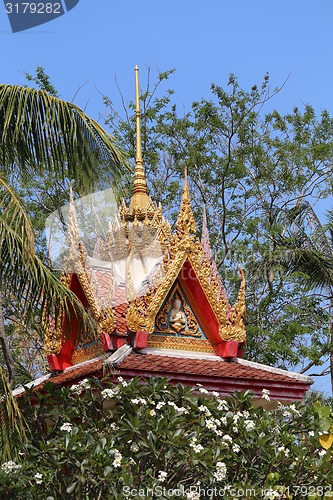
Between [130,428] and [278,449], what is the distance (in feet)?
4.63

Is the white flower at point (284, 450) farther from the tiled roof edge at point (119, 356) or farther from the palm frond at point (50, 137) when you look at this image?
the palm frond at point (50, 137)

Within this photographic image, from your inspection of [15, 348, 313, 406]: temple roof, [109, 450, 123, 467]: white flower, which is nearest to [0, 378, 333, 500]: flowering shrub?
[109, 450, 123, 467]: white flower

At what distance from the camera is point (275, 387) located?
31.4 feet

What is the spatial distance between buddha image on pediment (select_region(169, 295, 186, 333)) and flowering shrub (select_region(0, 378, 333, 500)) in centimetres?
149

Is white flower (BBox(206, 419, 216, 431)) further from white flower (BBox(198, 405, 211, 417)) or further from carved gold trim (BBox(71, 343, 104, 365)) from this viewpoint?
carved gold trim (BBox(71, 343, 104, 365))

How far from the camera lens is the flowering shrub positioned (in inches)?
296

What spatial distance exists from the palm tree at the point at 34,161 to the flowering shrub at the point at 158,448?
0.79m

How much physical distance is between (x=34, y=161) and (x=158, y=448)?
2.89 metres

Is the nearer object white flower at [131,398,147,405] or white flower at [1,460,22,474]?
white flower at [1,460,22,474]

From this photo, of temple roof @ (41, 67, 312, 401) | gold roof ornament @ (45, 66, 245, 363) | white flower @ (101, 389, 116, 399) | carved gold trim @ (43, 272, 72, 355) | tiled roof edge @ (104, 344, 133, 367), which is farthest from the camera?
carved gold trim @ (43, 272, 72, 355)

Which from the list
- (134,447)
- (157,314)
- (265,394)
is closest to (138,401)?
(134,447)

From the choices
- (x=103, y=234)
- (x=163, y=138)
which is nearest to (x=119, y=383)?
(x=103, y=234)

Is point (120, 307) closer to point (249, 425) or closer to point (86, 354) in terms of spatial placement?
point (86, 354)

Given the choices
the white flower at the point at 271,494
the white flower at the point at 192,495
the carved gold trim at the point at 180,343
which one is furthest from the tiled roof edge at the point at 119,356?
the white flower at the point at 271,494
